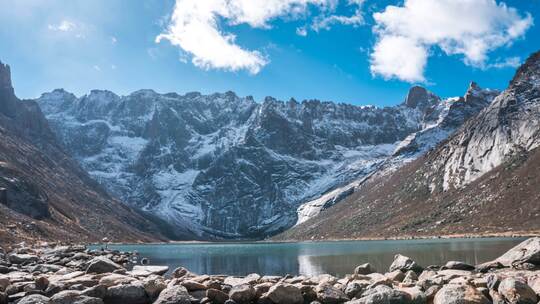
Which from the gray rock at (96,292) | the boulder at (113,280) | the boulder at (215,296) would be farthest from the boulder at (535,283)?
the gray rock at (96,292)

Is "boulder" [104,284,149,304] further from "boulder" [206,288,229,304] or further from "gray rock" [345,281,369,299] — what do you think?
"gray rock" [345,281,369,299]

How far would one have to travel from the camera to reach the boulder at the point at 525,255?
3778cm

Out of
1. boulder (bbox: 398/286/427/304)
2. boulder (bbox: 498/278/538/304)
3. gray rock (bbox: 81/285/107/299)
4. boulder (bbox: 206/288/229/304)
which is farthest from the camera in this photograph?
boulder (bbox: 206/288/229/304)

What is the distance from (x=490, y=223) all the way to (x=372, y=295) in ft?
616

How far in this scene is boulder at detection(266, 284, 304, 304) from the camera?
29391 mm

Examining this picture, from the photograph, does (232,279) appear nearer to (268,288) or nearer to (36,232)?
(268,288)

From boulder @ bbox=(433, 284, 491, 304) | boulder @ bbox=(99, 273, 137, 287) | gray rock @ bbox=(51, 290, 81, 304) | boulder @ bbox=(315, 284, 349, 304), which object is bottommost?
boulder @ bbox=(315, 284, 349, 304)

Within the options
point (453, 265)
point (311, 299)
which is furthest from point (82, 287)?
point (453, 265)

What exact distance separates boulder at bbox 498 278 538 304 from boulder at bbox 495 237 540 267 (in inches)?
522

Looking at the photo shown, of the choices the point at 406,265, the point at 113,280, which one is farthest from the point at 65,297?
the point at 406,265

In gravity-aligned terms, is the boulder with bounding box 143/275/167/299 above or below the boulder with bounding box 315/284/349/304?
above

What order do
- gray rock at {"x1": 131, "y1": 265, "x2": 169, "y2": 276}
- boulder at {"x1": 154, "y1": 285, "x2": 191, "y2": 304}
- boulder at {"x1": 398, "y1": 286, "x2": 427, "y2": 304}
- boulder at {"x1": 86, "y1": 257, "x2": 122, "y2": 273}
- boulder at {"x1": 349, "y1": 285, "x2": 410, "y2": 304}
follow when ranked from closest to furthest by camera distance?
boulder at {"x1": 349, "y1": 285, "x2": 410, "y2": 304} → boulder at {"x1": 398, "y1": 286, "x2": 427, "y2": 304} → boulder at {"x1": 154, "y1": 285, "x2": 191, "y2": 304} → boulder at {"x1": 86, "y1": 257, "x2": 122, "y2": 273} → gray rock at {"x1": 131, "y1": 265, "x2": 169, "y2": 276}

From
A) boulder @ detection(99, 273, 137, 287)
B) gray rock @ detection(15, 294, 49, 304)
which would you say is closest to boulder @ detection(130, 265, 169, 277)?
boulder @ detection(99, 273, 137, 287)

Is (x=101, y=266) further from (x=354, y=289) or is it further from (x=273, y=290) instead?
(x=354, y=289)
